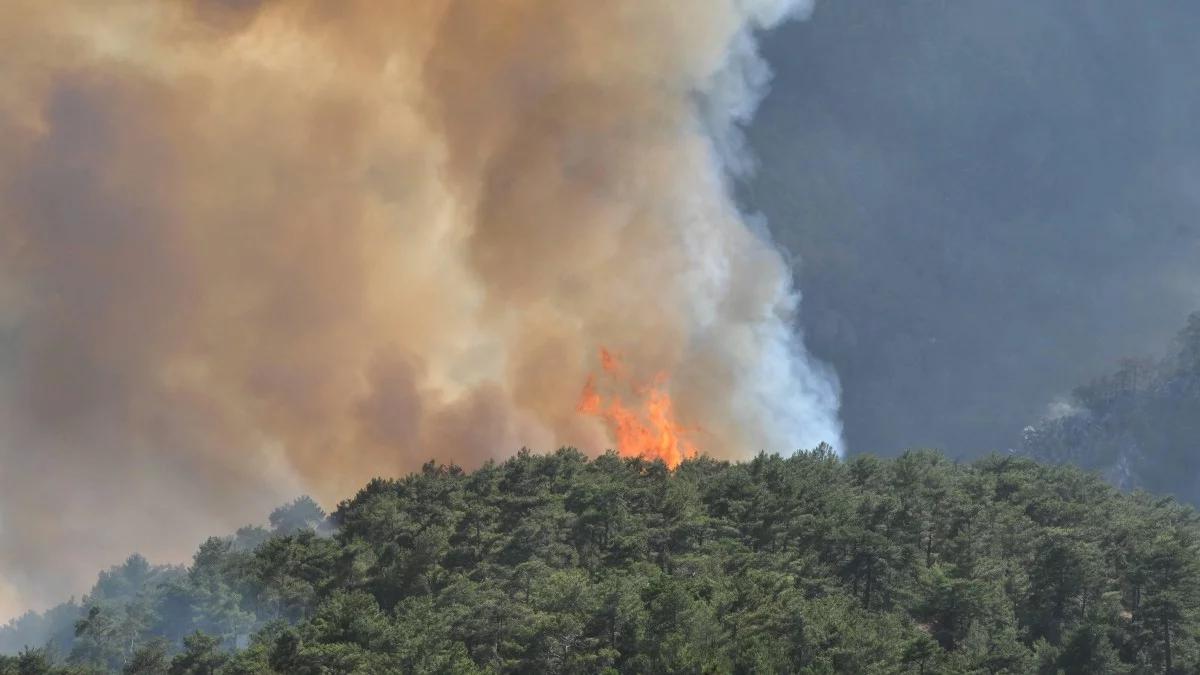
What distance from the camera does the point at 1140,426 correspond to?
189 m

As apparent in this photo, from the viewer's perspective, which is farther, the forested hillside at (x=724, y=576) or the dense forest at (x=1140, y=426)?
the dense forest at (x=1140, y=426)

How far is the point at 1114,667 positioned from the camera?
7469 centimetres

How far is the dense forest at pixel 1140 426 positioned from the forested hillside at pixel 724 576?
273 ft

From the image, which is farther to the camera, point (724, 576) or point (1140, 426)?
point (1140, 426)

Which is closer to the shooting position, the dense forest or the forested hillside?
the forested hillside

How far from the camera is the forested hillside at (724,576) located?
68.6 metres

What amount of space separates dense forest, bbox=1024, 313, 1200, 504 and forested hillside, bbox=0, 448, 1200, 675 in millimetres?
83161

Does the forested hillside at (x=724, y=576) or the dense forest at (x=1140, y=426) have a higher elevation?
the dense forest at (x=1140, y=426)

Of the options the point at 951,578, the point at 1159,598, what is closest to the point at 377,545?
the point at 951,578

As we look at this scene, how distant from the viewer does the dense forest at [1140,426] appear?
184m

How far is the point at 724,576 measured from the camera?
78.4m

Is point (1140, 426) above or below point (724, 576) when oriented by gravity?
above

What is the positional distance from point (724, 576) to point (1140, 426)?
134 meters

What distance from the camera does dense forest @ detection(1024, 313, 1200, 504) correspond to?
602ft
